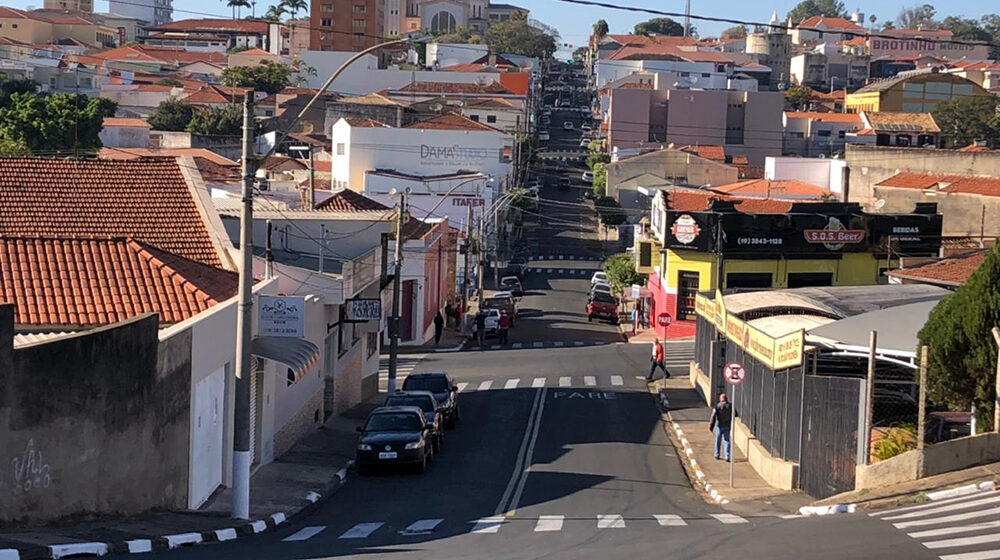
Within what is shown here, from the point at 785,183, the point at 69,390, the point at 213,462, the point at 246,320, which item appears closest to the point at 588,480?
the point at 213,462

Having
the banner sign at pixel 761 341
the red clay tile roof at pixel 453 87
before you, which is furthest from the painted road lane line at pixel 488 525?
the red clay tile roof at pixel 453 87

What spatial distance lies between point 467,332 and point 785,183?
1131 inches

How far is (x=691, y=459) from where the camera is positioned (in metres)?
32.1

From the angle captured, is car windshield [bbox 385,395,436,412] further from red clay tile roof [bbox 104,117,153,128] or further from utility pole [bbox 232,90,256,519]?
red clay tile roof [bbox 104,117,153,128]

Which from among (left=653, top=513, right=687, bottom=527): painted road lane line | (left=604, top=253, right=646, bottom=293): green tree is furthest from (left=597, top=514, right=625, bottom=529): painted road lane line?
(left=604, top=253, right=646, bottom=293): green tree

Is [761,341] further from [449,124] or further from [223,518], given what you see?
[449,124]

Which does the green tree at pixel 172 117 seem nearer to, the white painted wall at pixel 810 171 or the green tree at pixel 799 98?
the white painted wall at pixel 810 171

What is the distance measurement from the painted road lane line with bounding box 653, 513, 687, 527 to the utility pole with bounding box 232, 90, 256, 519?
265 inches

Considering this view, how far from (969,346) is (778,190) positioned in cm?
6496

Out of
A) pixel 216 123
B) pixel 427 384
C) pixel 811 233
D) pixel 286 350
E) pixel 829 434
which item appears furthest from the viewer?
pixel 216 123

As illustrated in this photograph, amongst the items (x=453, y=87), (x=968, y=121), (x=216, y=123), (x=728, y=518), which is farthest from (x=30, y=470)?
(x=453, y=87)

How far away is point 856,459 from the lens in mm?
22484

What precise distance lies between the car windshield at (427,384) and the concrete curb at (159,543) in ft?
36.5

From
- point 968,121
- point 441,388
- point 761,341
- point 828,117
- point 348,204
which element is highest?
point 828,117
